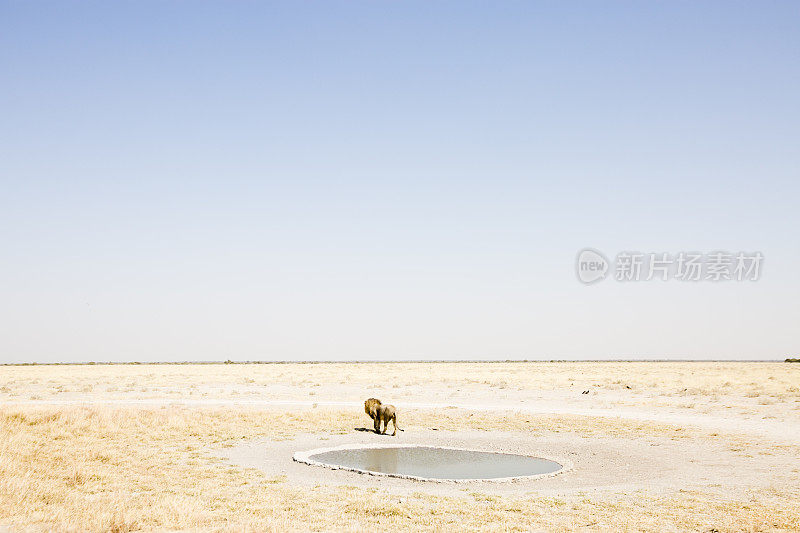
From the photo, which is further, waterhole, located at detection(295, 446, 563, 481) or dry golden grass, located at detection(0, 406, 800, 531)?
waterhole, located at detection(295, 446, 563, 481)

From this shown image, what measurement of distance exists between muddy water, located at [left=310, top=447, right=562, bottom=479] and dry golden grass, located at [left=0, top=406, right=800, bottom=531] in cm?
292

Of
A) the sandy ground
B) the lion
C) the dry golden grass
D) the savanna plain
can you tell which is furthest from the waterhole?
the dry golden grass

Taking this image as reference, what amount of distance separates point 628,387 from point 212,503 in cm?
4524

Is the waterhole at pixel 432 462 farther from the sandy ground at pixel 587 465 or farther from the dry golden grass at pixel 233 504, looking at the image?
the dry golden grass at pixel 233 504

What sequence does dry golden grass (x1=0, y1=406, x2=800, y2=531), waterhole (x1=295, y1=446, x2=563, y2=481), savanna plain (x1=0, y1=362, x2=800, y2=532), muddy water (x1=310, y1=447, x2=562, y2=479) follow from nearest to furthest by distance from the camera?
dry golden grass (x1=0, y1=406, x2=800, y2=531)
savanna plain (x1=0, y1=362, x2=800, y2=532)
waterhole (x1=295, y1=446, x2=563, y2=481)
muddy water (x1=310, y1=447, x2=562, y2=479)

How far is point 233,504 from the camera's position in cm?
1329

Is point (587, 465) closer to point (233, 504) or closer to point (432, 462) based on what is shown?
point (432, 462)

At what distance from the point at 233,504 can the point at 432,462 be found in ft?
24.0

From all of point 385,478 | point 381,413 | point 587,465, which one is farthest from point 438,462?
point 381,413

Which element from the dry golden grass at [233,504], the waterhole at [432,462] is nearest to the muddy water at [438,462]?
the waterhole at [432,462]

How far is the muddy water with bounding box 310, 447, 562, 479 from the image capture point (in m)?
17.5

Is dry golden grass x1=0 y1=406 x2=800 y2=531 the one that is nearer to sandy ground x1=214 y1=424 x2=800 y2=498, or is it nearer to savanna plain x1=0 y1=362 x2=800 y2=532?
savanna plain x1=0 y1=362 x2=800 y2=532

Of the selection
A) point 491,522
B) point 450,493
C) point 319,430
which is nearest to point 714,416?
point 319,430

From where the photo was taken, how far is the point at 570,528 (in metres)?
11.5
